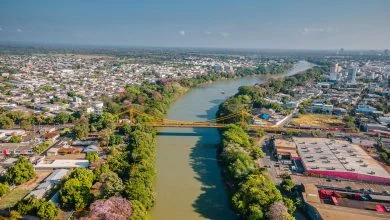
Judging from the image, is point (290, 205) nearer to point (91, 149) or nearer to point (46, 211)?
point (46, 211)

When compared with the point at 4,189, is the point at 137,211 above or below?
above

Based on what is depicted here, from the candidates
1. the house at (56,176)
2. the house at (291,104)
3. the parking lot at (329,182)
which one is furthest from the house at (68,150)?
the house at (291,104)

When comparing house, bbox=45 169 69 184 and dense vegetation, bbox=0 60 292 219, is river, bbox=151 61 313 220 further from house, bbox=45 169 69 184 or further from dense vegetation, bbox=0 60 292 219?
house, bbox=45 169 69 184

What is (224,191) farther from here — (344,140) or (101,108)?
(101,108)

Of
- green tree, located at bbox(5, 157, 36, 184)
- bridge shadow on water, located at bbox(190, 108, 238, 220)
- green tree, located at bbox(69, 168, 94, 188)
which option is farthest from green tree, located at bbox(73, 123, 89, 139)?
green tree, located at bbox(69, 168, 94, 188)

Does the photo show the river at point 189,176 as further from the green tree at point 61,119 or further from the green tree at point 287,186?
the green tree at point 61,119

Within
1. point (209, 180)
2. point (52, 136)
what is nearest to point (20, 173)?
point (52, 136)
